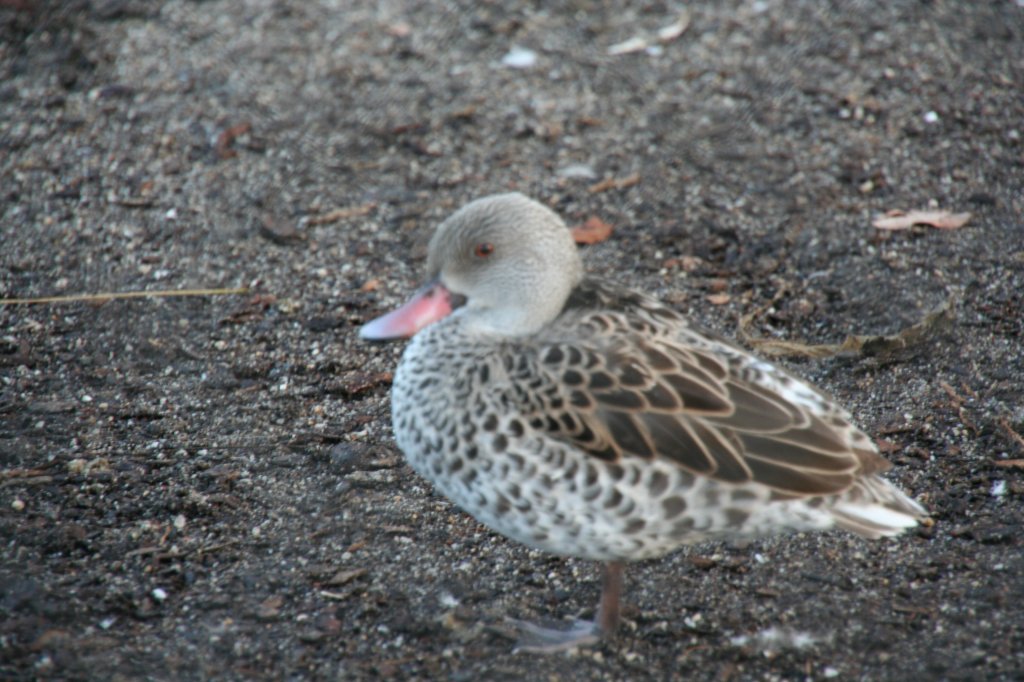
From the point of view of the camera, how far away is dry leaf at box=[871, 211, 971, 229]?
5.69m

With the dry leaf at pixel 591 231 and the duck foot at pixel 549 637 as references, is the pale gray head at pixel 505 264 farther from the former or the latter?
the dry leaf at pixel 591 231

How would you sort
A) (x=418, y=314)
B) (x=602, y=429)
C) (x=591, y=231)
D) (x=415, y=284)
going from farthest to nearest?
(x=591, y=231) → (x=415, y=284) → (x=418, y=314) → (x=602, y=429)

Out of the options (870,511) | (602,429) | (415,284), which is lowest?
(415,284)

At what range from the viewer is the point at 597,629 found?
3.74 meters

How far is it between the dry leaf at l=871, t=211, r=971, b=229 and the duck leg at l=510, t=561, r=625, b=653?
9.32 feet

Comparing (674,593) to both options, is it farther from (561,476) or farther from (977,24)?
(977,24)

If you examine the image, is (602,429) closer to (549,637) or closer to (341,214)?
(549,637)

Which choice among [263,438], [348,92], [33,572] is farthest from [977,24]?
[33,572]

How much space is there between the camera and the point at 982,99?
6621mm

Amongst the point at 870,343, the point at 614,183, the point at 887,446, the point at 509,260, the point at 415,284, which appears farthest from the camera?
the point at 614,183

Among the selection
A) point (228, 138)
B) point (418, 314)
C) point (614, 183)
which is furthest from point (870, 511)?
point (228, 138)

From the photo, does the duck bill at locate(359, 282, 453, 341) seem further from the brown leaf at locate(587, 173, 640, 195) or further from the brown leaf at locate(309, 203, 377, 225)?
the brown leaf at locate(587, 173, 640, 195)

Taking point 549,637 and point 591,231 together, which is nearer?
point 549,637

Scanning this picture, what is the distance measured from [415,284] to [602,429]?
2.35 m
